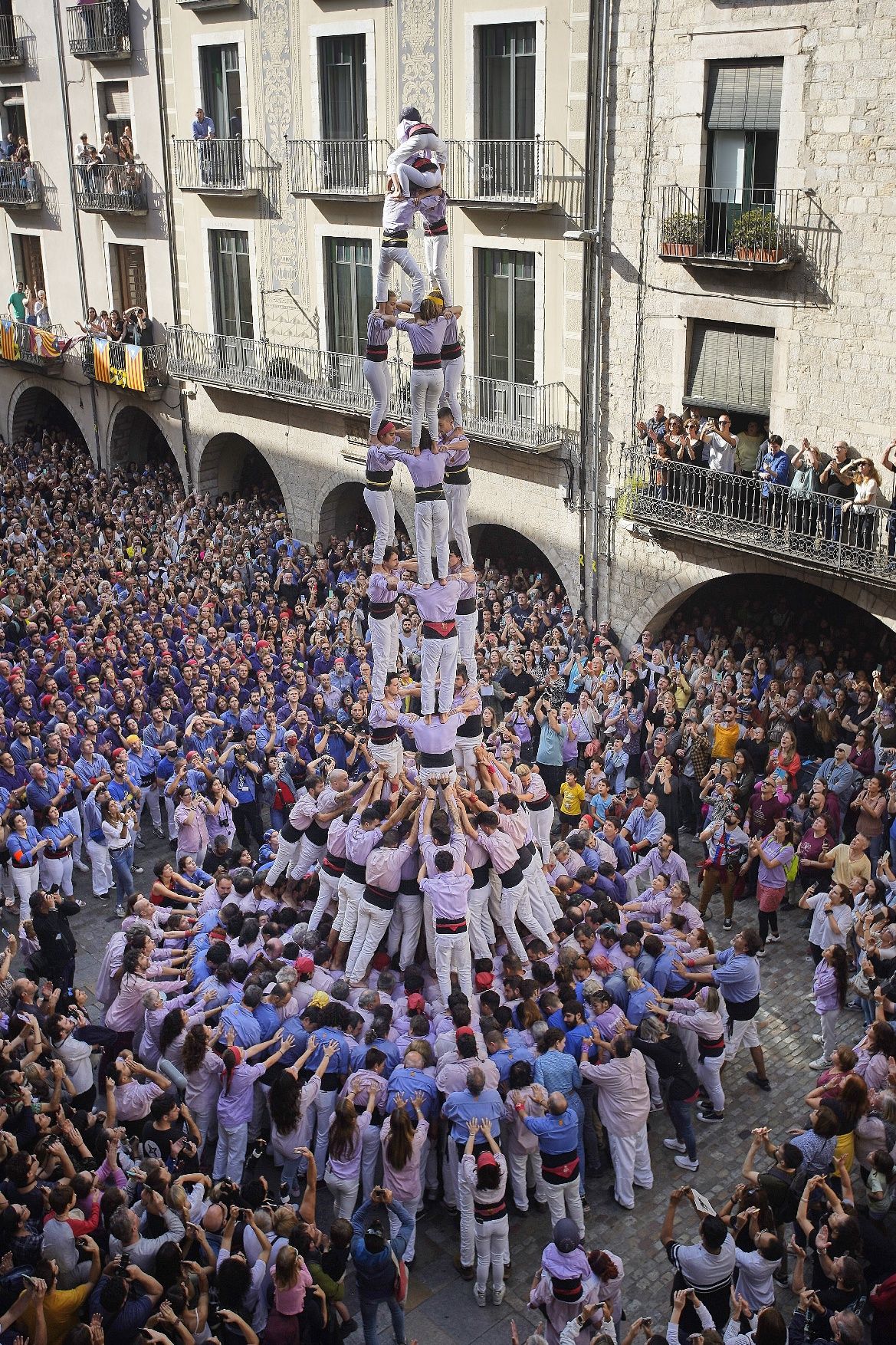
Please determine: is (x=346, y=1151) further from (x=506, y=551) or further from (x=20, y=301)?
(x=20, y=301)

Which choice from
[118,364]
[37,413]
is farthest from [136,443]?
[37,413]

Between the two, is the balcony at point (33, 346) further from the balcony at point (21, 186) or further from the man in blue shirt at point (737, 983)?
the man in blue shirt at point (737, 983)

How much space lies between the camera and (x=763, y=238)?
17.1 metres

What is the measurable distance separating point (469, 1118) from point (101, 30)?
86.4ft

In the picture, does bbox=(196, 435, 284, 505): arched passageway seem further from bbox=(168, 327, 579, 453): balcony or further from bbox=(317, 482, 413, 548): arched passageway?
bbox=(317, 482, 413, 548): arched passageway

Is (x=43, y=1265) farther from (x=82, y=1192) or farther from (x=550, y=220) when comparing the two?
(x=550, y=220)

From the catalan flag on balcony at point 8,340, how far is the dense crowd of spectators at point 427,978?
16829mm

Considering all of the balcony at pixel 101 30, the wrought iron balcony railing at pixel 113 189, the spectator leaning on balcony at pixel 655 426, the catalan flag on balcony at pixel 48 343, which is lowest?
the catalan flag on balcony at pixel 48 343

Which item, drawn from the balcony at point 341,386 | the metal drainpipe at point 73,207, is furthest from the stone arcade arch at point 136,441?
the balcony at point 341,386

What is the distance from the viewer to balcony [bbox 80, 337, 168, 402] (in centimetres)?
2925

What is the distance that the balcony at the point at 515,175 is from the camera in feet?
64.2

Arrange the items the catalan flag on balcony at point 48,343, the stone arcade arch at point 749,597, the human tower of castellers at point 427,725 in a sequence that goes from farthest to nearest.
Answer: the catalan flag on balcony at point 48,343 → the stone arcade arch at point 749,597 → the human tower of castellers at point 427,725

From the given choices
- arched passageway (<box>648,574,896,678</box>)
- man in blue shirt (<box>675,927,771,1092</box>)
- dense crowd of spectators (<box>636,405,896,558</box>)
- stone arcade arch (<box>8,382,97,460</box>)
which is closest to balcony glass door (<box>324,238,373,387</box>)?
dense crowd of spectators (<box>636,405,896,558</box>)

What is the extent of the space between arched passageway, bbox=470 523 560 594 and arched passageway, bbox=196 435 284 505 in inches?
250
